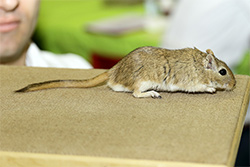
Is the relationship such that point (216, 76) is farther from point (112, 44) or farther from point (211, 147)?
point (112, 44)

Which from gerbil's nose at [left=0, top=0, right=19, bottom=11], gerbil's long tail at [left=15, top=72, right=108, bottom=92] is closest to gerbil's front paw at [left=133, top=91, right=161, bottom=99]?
gerbil's long tail at [left=15, top=72, right=108, bottom=92]

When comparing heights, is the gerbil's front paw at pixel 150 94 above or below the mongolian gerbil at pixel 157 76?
below

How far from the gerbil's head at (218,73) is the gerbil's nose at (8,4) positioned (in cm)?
63

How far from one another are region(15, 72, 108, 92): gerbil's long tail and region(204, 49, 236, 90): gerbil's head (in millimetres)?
260

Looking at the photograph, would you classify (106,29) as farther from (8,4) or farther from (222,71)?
(222,71)

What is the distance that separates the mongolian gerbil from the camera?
109cm

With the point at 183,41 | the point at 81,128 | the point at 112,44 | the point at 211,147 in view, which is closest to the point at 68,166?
the point at 81,128

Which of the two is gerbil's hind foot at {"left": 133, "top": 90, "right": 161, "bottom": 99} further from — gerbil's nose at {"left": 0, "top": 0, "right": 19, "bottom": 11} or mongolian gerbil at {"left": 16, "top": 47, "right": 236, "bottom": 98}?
gerbil's nose at {"left": 0, "top": 0, "right": 19, "bottom": 11}

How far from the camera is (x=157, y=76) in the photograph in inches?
43.1

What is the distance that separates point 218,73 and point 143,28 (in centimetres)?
211

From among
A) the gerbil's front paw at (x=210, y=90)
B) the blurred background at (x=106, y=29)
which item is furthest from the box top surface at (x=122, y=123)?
the blurred background at (x=106, y=29)

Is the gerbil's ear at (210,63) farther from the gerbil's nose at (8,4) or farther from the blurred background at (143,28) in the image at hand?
the blurred background at (143,28)

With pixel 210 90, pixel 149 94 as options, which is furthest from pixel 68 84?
pixel 210 90

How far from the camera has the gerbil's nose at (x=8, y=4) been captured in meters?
1.40
